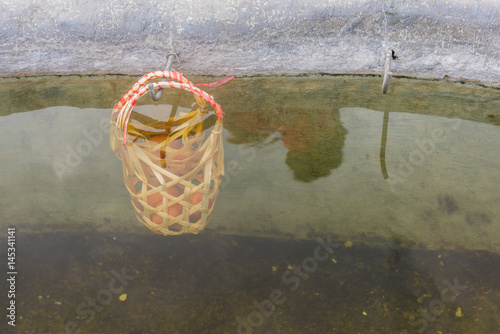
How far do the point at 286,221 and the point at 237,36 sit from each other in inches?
46.9

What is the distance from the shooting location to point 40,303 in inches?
54.4

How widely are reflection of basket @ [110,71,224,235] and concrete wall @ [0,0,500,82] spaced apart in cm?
65

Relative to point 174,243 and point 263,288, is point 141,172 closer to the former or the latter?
point 174,243

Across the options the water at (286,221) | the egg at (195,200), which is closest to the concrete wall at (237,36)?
the water at (286,221)

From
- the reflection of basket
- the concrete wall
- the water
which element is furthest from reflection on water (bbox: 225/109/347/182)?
the concrete wall

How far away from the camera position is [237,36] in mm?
2314

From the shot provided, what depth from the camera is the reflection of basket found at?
141cm

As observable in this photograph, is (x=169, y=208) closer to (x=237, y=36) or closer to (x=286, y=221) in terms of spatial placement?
(x=286, y=221)

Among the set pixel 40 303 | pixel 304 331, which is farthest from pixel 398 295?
pixel 40 303

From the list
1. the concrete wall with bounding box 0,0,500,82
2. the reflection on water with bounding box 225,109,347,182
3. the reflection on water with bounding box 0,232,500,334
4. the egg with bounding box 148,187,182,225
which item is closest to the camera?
the reflection on water with bounding box 0,232,500,334

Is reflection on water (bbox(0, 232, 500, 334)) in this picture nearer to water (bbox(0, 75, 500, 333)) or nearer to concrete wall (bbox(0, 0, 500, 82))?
water (bbox(0, 75, 500, 333))

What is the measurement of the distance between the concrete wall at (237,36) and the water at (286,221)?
0.18 metres

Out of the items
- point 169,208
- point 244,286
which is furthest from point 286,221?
point 169,208

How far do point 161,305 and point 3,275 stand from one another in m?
0.57
